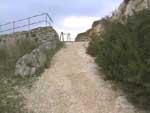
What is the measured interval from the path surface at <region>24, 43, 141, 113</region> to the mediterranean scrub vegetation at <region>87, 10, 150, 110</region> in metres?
0.52

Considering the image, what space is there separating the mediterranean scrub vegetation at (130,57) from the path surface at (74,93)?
0.52 metres

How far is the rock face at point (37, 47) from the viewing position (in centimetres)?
2367

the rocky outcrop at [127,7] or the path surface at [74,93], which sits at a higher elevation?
the rocky outcrop at [127,7]

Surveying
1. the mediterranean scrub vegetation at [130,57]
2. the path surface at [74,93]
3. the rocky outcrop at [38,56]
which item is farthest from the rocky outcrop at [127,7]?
the mediterranean scrub vegetation at [130,57]

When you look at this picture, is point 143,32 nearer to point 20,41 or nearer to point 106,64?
point 106,64

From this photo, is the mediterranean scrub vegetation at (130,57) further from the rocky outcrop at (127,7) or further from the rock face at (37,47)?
the rocky outcrop at (127,7)

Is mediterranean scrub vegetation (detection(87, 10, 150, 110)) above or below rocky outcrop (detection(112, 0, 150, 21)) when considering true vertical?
below

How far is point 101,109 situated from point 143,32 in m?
3.72

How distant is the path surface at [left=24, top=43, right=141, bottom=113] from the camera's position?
19.0m

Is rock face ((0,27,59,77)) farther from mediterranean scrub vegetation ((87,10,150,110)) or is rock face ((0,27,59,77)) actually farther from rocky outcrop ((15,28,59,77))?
mediterranean scrub vegetation ((87,10,150,110))

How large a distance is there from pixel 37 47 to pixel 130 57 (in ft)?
29.8

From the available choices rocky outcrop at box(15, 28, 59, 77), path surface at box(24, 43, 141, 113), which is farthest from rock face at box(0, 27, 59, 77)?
path surface at box(24, 43, 141, 113)

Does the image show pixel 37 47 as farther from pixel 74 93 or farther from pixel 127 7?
pixel 74 93

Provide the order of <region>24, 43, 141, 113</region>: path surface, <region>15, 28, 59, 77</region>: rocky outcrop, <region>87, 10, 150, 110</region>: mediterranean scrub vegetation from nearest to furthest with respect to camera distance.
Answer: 1. <region>87, 10, 150, 110</region>: mediterranean scrub vegetation
2. <region>24, 43, 141, 113</region>: path surface
3. <region>15, 28, 59, 77</region>: rocky outcrop
